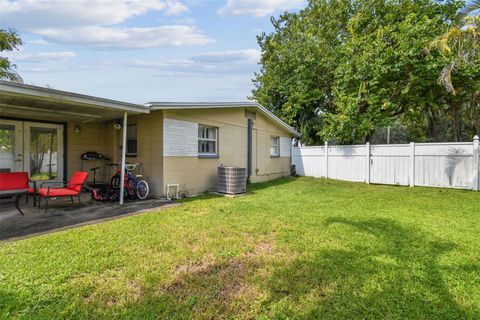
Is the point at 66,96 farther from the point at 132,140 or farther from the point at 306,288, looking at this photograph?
the point at 306,288

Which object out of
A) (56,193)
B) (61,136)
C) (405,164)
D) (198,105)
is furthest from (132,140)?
(405,164)

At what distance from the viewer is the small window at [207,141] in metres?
9.26

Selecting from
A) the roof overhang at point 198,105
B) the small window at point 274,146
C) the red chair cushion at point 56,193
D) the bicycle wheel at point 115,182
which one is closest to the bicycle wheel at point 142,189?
the bicycle wheel at point 115,182

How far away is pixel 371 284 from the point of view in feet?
9.90

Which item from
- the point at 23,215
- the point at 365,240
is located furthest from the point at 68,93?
the point at 365,240

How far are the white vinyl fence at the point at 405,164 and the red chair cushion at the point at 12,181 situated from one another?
12105 mm

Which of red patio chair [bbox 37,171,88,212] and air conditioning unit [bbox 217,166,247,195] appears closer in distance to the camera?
red patio chair [bbox 37,171,88,212]

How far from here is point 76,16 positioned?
302 inches

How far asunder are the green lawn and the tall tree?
1221 centimetres

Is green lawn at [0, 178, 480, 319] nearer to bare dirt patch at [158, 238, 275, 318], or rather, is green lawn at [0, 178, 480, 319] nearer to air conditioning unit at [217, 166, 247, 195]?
bare dirt patch at [158, 238, 275, 318]

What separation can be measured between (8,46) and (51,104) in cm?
914

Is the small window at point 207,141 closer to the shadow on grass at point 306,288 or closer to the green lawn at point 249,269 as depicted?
the green lawn at point 249,269

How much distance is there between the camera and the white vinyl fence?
9.70 meters

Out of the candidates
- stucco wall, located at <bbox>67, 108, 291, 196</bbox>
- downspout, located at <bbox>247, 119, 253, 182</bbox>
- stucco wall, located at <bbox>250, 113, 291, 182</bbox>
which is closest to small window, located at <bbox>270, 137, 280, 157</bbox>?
stucco wall, located at <bbox>250, 113, 291, 182</bbox>
